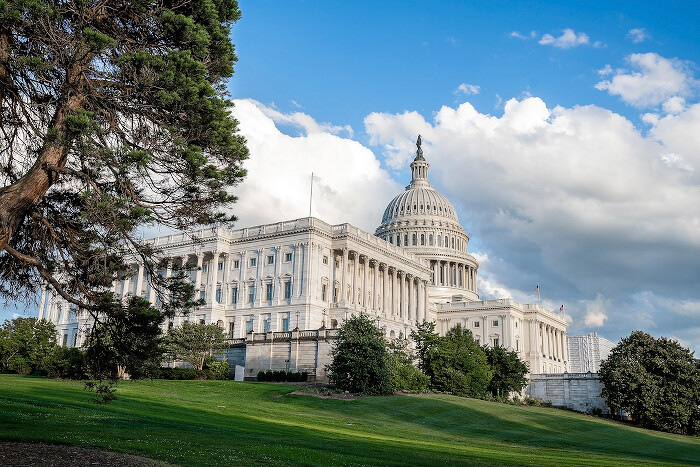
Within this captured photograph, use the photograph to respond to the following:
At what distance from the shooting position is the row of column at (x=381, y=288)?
9656cm

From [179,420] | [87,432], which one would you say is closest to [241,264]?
[179,420]

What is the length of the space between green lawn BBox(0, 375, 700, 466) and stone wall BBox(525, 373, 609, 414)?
3355 cm

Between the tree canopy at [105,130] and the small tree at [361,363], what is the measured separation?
33.1 m

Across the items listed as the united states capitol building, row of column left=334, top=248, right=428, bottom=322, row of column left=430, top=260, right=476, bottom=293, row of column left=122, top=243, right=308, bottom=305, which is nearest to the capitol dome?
row of column left=430, top=260, right=476, bottom=293

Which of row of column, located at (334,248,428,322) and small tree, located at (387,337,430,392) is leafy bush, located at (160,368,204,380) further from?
row of column, located at (334,248,428,322)

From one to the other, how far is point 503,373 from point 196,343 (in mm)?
35917

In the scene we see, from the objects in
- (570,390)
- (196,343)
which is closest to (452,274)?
(570,390)

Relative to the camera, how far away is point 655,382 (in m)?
70.3

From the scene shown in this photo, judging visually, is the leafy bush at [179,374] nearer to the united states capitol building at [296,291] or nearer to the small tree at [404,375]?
the united states capitol building at [296,291]

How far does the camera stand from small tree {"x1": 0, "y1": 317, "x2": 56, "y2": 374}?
6384 centimetres

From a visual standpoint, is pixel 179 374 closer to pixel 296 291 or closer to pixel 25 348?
pixel 25 348

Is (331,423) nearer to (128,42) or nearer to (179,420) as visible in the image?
(179,420)

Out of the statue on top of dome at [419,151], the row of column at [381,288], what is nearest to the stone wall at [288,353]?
the row of column at [381,288]

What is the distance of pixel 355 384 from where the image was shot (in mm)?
53094
